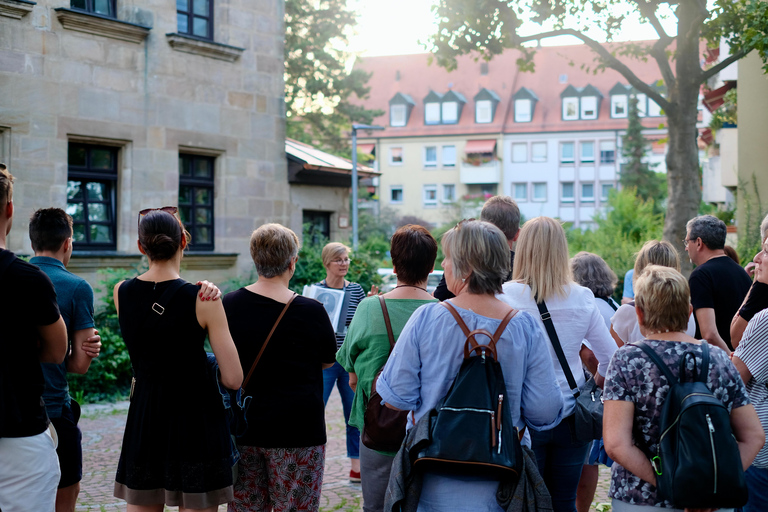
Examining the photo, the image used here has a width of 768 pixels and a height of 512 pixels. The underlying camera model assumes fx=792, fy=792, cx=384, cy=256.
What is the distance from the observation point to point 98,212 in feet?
41.2

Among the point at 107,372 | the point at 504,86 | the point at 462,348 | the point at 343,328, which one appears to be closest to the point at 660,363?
the point at 462,348

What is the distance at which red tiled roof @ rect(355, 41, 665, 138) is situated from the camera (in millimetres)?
63875

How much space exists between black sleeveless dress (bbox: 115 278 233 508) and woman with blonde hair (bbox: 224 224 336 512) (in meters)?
0.33

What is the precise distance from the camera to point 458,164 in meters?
65.4

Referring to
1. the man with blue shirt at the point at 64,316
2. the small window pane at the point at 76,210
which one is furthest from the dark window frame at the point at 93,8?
the man with blue shirt at the point at 64,316

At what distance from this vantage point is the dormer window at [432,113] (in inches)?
Answer: 2603

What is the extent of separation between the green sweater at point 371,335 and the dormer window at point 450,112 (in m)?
62.9

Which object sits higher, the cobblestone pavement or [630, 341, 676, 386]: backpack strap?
[630, 341, 676, 386]: backpack strap

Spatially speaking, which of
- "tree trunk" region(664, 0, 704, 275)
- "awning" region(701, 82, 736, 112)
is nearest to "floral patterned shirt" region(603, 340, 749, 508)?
"tree trunk" region(664, 0, 704, 275)

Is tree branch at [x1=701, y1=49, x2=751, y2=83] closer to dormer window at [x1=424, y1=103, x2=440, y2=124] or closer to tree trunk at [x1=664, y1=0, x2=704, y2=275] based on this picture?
tree trunk at [x1=664, y1=0, x2=704, y2=275]

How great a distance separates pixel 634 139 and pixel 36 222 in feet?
191

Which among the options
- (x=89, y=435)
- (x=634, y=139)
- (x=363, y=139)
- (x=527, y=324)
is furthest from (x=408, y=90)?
(x=527, y=324)

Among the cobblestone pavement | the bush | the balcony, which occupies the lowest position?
the cobblestone pavement

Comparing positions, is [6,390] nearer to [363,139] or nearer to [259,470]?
[259,470]
